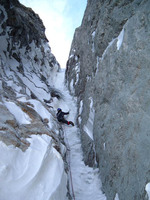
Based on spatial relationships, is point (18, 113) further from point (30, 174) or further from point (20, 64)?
point (20, 64)

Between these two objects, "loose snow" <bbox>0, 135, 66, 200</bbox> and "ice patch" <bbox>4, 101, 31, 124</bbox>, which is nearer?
"loose snow" <bbox>0, 135, 66, 200</bbox>

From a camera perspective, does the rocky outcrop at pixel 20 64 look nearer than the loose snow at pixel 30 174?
No

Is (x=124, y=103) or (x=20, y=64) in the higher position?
(x=20, y=64)

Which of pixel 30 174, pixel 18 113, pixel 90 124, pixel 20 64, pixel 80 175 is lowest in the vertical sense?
pixel 80 175

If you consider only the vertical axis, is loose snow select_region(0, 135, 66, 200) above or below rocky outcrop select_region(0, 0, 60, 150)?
below

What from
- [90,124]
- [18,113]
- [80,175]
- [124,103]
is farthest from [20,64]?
[124,103]

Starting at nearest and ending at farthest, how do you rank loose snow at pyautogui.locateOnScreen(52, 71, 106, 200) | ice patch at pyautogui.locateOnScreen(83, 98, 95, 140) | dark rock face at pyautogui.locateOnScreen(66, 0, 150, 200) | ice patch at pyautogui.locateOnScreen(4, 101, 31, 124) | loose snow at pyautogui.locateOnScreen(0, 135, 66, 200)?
loose snow at pyautogui.locateOnScreen(0, 135, 66, 200) < dark rock face at pyautogui.locateOnScreen(66, 0, 150, 200) < loose snow at pyautogui.locateOnScreen(52, 71, 106, 200) < ice patch at pyautogui.locateOnScreen(4, 101, 31, 124) < ice patch at pyautogui.locateOnScreen(83, 98, 95, 140)

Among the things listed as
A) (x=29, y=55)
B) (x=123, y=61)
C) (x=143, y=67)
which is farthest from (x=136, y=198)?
(x=29, y=55)

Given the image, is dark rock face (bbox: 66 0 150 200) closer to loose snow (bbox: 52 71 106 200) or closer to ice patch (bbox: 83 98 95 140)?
loose snow (bbox: 52 71 106 200)

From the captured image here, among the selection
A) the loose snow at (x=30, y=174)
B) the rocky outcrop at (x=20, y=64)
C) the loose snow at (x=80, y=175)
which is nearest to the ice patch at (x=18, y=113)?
the rocky outcrop at (x=20, y=64)

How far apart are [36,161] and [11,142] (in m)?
0.59

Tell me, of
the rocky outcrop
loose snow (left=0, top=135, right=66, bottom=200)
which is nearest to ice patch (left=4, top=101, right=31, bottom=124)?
the rocky outcrop

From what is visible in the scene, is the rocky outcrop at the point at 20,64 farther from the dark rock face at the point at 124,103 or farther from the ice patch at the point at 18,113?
the dark rock face at the point at 124,103

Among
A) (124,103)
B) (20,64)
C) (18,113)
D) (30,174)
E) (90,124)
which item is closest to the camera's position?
(30,174)
